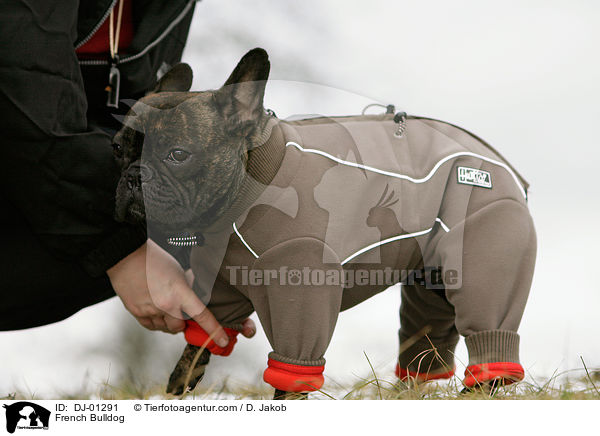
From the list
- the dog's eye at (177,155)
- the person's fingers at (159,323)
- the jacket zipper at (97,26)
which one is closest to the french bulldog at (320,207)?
the dog's eye at (177,155)

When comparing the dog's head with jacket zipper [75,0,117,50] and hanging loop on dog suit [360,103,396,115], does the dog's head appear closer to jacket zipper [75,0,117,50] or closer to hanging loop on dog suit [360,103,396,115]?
hanging loop on dog suit [360,103,396,115]

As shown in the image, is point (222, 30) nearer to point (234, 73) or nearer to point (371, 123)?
point (234, 73)

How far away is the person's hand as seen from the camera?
3.75ft

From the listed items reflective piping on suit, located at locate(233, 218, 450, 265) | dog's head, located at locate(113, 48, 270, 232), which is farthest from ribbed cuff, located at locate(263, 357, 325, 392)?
dog's head, located at locate(113, 48, 270, 232)

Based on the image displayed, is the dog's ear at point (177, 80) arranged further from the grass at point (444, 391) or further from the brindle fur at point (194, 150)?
the grass at point (444, 391)

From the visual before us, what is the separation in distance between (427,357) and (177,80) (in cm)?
84

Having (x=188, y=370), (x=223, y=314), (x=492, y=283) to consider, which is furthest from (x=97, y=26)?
(x=492, y=283)

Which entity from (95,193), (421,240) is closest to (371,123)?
(421,240)

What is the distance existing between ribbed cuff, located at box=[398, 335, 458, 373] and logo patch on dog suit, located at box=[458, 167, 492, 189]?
1.29ft

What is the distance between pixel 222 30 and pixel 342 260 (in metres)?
0.53

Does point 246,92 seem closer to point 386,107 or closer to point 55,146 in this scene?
point 386,107

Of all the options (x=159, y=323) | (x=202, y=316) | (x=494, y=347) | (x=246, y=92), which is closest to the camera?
(x=246, y=92)

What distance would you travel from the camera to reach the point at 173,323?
1.21 m

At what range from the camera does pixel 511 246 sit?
1.04 meters
